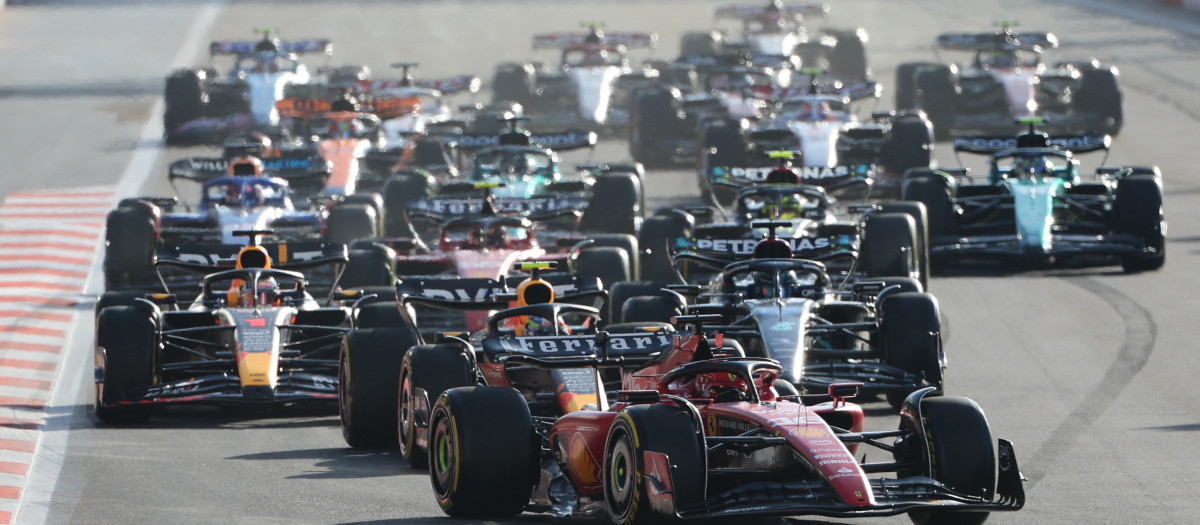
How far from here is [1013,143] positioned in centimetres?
2775

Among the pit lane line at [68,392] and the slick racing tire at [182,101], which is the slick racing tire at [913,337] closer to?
the pit lane line at [68,392]

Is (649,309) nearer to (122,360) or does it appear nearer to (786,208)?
(122,360)

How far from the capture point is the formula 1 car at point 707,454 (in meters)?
11.1

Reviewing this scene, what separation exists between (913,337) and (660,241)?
6.93 m

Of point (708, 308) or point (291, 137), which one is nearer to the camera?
point (708, 308)

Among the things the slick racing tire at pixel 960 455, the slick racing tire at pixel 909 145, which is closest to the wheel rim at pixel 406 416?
the slick racing tire at pixel 960 455

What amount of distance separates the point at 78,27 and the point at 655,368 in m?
50.1

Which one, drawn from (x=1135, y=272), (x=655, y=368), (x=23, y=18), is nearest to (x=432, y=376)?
A: (x=655, y=368)

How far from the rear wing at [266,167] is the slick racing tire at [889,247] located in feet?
30.8

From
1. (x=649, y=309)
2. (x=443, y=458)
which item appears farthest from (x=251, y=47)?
(x=443, y=458)

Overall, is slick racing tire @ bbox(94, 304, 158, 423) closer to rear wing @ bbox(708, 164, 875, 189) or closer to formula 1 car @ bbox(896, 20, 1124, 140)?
rear wing @ bbox(708, 164, 875, 189)

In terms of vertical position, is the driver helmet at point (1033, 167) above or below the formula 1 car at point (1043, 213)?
above

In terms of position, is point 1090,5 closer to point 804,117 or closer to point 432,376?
point 804,117

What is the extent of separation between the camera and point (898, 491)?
1134 centimetres
